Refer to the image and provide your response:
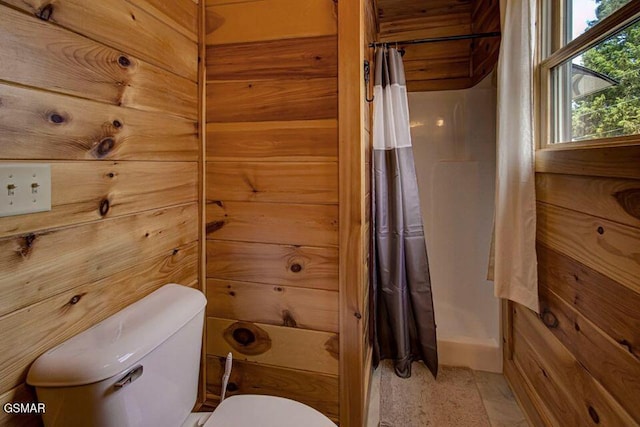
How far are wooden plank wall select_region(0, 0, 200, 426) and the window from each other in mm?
1429

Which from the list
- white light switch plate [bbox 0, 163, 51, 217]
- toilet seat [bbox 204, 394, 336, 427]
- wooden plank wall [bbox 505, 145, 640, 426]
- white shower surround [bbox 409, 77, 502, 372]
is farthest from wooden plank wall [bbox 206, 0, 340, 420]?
white shower surround [bbox 409, 77, 502, 372]

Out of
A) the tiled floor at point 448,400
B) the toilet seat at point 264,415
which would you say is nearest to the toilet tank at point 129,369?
the toilet seat at point 264,415

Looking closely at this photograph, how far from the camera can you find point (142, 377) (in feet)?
2.67

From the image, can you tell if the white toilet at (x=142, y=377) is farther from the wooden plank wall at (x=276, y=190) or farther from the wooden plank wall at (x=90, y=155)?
the wooden plank wall at (x=276, y=190)

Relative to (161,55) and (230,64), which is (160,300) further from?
(230,64)

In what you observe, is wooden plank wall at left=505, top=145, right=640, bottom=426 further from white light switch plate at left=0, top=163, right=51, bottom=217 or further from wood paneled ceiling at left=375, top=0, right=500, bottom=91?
white light switch plate at left=0, top=163, right=51, bottom=217

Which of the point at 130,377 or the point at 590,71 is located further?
the point at 590,71

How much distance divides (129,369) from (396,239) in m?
1.41

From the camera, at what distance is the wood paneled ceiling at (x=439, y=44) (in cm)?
222

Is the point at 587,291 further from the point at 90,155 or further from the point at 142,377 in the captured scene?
the point at 90,155

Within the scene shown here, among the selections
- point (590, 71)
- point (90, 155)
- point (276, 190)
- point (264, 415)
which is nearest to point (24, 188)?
point (90, 155)

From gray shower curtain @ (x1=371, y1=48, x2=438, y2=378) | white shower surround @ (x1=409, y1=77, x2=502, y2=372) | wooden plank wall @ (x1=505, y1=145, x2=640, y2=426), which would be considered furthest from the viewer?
white shower surround @ (x1=409, y1=77, x2=502, y2=372)

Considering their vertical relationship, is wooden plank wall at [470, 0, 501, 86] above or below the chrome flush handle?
above

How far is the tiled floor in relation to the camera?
1.58m
